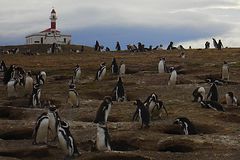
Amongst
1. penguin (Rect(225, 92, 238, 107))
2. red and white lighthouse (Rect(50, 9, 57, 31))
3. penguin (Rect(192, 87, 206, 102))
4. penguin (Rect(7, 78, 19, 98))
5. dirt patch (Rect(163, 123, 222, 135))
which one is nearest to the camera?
dirt patch (Rect(163, 123, 222, 135))

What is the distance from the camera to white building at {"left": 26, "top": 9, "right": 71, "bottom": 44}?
102 metres

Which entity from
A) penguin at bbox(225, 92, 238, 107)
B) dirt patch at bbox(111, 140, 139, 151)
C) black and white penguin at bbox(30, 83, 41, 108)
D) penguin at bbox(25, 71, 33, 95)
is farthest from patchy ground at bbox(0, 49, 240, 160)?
penguin at bbox(225, 92, 238, 107)

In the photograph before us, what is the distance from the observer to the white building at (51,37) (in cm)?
10231

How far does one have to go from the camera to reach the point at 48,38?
337 ft

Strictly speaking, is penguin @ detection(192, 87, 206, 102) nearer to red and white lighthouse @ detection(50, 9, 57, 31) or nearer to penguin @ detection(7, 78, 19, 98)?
penguin @ detection(7, 78, 19, 98)

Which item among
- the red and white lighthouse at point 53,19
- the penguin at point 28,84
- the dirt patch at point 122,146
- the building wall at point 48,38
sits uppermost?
the red and white lighthouse at point 53,19

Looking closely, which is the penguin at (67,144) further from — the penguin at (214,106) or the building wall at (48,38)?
the building wall at (48,38)

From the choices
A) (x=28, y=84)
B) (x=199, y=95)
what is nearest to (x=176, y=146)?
(x=199, y=95)

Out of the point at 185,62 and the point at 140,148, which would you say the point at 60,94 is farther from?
the point at 185,62

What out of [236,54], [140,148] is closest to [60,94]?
[140,148]

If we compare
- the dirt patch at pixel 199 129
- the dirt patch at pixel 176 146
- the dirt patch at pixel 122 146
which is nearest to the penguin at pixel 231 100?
the dirt patch at pixel 199 129

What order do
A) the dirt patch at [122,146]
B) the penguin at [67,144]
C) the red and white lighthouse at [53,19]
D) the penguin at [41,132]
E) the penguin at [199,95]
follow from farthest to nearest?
the red and white lighthouse at [53,19] → the penguin at [199,95] → the dirt patch at [122,146] → the penguin at [41,132] → the penguin at [67,144]

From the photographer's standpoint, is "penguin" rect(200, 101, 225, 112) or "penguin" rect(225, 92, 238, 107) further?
"penguin" rect(225, 92, 238, 107)

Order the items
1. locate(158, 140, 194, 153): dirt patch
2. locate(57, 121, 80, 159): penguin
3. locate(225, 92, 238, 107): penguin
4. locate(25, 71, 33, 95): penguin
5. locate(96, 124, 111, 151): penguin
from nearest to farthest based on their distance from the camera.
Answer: locate(57, 121, 80, 159): penguin
locate(96, 124, 111, 151): penguin
locate(158, 140, 194, 153): dirt patch
locate(225, 92, 238, 107): penguin
locate(25, 71, 33, 95): penguin
